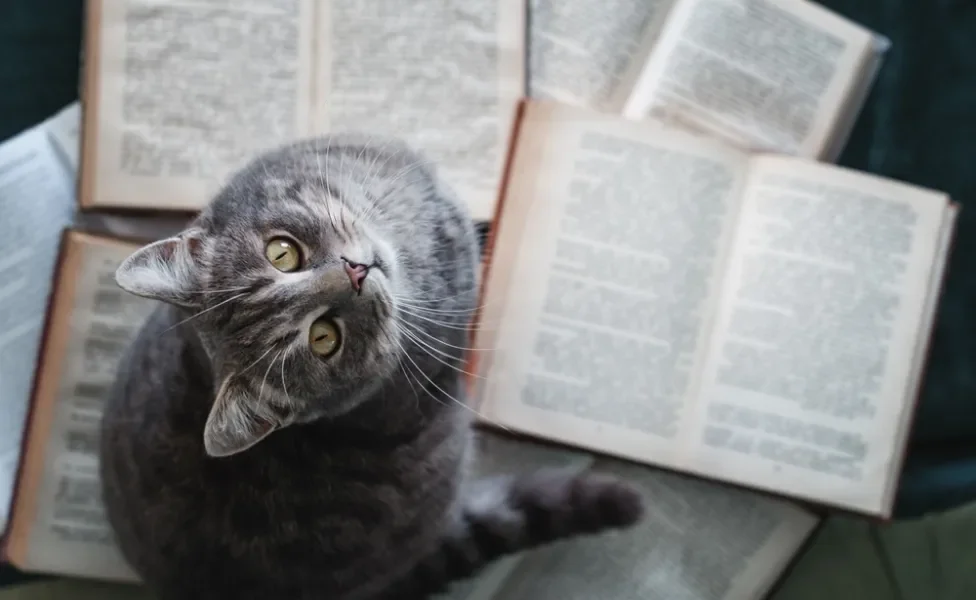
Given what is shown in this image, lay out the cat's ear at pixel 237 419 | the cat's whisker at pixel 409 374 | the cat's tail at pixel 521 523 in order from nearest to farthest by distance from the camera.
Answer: the cat's ear at pixel 237 419 → the cat's whisker at pixel 409 374 → the cat's tail at pixel 521 523

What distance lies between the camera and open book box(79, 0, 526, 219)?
0.99 metres

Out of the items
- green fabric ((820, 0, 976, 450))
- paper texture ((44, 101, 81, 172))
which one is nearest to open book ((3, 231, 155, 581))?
paper texture ((44, 101, 81, 172))

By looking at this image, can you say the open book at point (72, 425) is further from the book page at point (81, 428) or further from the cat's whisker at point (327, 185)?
the cat's whisker at point (327, 185)

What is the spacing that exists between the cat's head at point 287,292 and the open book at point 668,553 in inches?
14.3

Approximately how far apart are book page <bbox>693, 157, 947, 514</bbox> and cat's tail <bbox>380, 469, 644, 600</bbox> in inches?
6.0

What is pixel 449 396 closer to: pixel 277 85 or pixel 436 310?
pixel 436 310

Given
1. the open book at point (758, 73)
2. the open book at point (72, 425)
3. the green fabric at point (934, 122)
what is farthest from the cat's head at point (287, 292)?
the green fabric at point (934, 122)

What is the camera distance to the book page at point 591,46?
107 cm

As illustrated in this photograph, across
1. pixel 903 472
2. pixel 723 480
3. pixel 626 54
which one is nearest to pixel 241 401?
pixel 723 480

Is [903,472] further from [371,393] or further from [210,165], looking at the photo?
[210,165]

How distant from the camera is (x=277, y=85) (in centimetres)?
101

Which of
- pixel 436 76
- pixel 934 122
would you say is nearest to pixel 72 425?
pixel 436 76

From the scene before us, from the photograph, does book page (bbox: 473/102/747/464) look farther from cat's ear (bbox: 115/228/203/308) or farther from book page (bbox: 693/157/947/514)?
cat's ear (bbox: 115/228/203/308)

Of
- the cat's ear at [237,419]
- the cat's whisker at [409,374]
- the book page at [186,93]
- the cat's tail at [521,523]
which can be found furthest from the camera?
the book page at [186,93]
